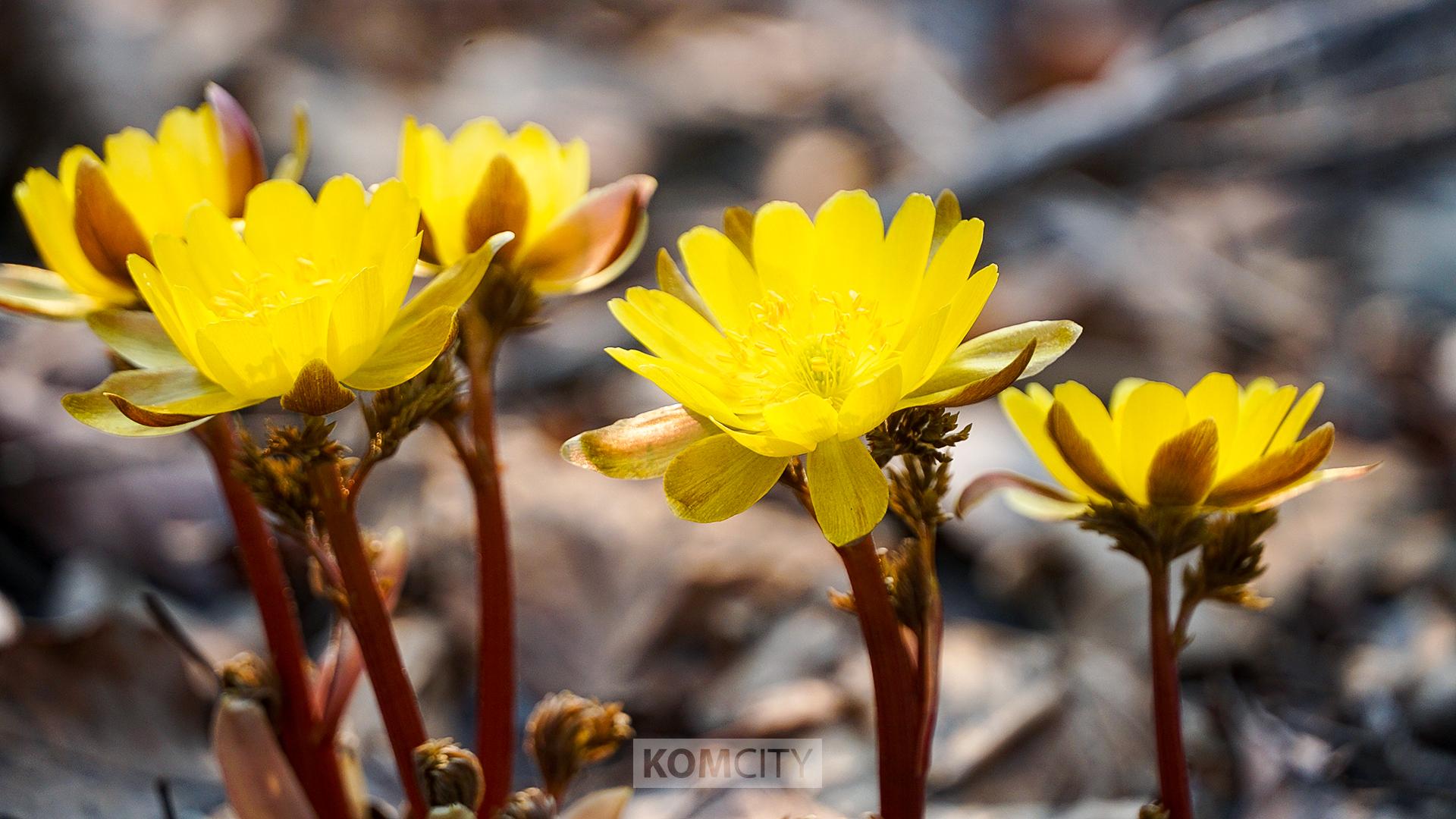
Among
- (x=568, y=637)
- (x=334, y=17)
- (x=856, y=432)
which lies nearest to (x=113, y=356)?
(x=856, y=432)

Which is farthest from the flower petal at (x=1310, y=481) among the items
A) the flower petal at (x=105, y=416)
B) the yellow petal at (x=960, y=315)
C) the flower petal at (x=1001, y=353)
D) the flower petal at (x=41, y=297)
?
the flower petal at (x=41, y=297)

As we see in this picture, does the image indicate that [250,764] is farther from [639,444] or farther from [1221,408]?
[1221,408]

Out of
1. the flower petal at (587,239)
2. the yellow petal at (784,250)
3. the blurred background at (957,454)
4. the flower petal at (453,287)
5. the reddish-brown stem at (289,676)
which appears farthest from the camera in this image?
the blurred background at (957,454)

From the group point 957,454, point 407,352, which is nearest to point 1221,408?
point 407,352

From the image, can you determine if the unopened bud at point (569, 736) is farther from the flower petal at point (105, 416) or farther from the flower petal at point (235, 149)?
the flower petal at point (235, 149)

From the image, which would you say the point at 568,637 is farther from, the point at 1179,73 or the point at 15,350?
the point at 1179,73

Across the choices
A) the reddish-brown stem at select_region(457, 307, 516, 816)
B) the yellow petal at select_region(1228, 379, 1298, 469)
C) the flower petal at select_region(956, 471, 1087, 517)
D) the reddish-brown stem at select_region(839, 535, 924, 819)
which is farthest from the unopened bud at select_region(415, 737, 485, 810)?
the yellow petal at select_region(1228, 379, 1298, 469)
